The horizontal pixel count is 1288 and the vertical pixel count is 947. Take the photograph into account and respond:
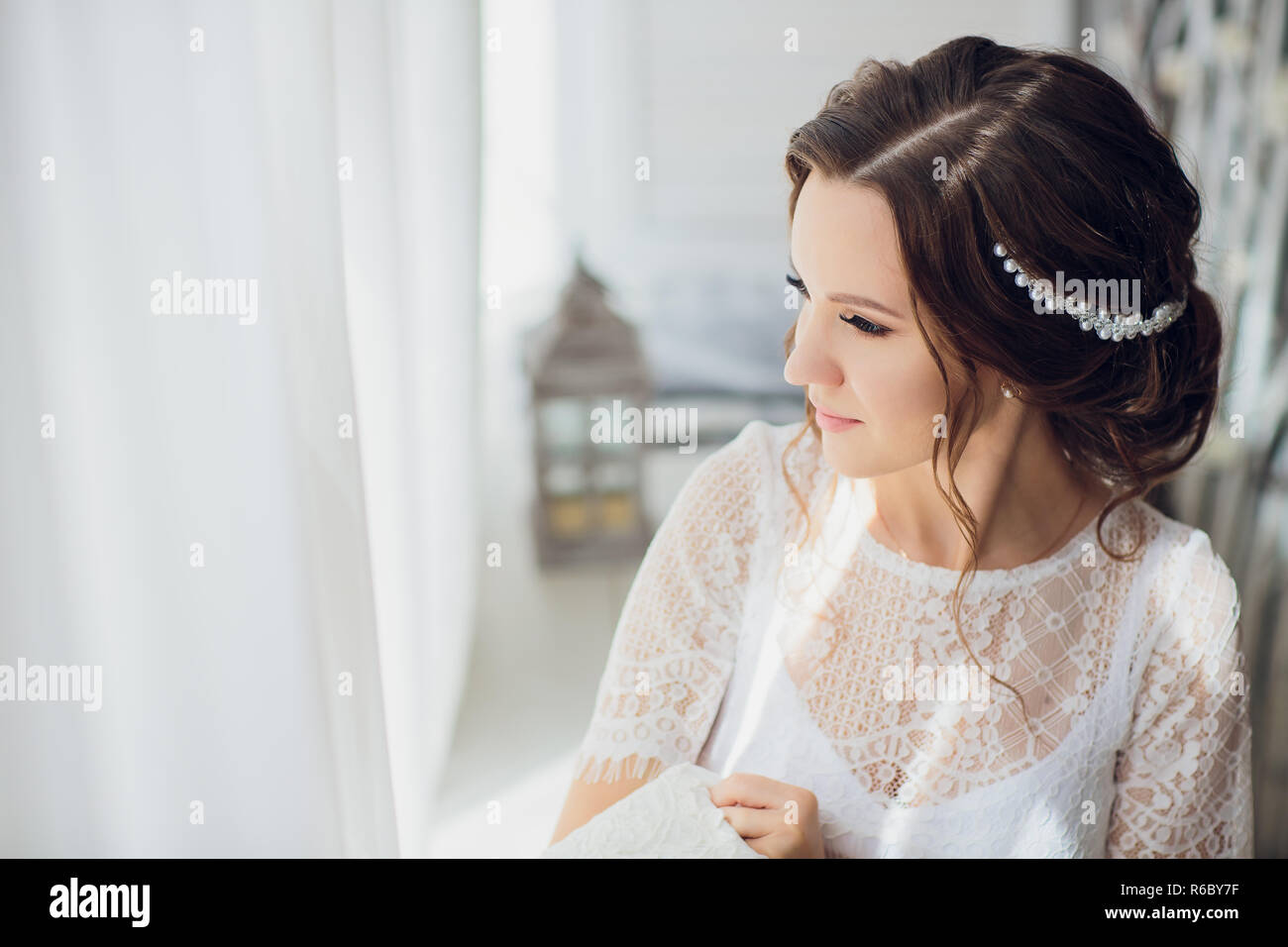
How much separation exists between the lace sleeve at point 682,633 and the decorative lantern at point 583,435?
0.81 meters

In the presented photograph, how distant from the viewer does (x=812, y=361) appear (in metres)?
0.81

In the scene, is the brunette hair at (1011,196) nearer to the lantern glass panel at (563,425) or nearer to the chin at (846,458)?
the chin at (846,458)

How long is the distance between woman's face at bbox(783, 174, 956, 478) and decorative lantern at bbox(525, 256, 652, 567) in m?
0.95

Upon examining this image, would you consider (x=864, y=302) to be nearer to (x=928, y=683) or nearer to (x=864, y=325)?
(x=864, y=325)

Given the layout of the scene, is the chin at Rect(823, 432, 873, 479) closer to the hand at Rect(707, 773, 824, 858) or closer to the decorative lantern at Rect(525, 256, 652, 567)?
the hand at Rect(707, 773, 824, 858)

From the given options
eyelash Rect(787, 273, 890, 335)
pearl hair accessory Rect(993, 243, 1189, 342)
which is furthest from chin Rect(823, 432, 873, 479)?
pearl hair accessory Rect(993, 243, 1189, 342)

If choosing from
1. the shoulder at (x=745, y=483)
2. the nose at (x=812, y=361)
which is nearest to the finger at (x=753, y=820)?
the shoulder at (x=745, y=483)

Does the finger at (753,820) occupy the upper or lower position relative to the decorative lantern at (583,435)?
lower

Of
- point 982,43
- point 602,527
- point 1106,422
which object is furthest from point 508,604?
point 982,43

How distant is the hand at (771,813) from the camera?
0.82 metres

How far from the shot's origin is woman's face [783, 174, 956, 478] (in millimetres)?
781

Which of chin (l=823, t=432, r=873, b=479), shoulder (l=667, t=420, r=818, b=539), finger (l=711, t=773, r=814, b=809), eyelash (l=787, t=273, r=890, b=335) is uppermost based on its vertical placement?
eyelash (l=787, t=273, r=890, b=335)

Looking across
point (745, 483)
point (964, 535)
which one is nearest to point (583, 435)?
point (745, 483)

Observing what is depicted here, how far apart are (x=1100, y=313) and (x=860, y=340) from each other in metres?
0.22
